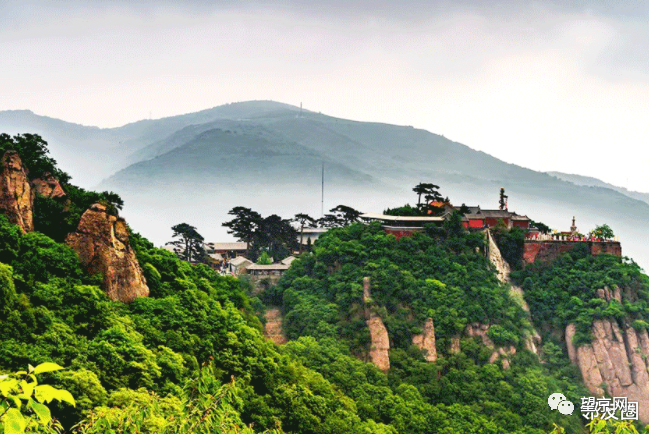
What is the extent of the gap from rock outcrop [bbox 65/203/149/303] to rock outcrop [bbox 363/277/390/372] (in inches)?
500

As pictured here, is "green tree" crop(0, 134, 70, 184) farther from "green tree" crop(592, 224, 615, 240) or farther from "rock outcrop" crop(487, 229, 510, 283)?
"green tree" crop(592, 224, 615, 240)

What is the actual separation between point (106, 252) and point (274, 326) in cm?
1490

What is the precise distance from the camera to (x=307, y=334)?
109ft

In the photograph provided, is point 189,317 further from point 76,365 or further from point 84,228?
point 76,365

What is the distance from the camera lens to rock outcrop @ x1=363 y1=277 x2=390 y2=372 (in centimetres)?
3216

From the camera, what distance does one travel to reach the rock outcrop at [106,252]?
21.5 metres

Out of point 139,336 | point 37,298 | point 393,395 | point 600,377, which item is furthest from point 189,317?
point 600,377

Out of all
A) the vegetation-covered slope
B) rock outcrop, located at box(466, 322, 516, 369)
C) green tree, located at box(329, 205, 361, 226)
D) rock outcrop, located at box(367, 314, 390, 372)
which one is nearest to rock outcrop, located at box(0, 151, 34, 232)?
the vegetation-covered slope

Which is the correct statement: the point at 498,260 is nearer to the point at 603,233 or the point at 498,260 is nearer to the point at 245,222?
the point at 603,233

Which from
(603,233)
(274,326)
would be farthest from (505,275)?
(274,326)

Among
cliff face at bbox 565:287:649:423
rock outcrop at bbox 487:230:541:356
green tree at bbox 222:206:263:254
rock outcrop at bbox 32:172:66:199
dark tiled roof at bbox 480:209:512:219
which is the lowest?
cliff face at bbox 565:287:649:423

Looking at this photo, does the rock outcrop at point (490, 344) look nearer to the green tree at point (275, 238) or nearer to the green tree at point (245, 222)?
the green tree at point (275, 238)

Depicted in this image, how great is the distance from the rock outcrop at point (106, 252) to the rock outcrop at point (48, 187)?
2263 millimetres

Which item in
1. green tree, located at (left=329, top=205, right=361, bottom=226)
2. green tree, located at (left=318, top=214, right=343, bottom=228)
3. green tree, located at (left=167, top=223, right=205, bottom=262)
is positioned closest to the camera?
green tree, located at (left=167, top=223, right=205, bottom=262)
